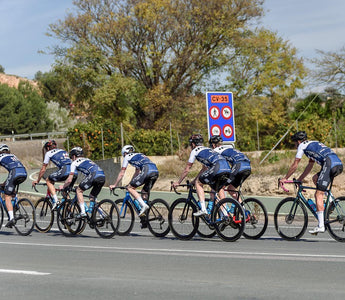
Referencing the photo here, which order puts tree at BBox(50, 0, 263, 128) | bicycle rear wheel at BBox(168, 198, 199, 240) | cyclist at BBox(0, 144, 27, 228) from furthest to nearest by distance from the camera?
tree at BBox(50, 0, 263, 128), cyclist at BBox(0, 144, 27, 228), bicycle rear wheel at BBox(168, 198, 199, 240)

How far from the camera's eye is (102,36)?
42.2 metres

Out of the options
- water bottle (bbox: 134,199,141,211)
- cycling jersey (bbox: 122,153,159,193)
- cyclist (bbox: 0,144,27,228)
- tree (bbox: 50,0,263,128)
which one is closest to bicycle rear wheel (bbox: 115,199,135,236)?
water bottle (bbox: 134,199,141,211)

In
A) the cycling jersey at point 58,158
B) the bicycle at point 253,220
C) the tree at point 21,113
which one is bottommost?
the bicycle at point 253,220

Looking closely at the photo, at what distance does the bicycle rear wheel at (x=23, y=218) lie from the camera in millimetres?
14186

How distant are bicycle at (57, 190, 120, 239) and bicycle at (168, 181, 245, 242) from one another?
1170mm

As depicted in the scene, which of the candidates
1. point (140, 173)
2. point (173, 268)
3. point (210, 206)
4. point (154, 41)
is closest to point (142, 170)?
point (140, 173)

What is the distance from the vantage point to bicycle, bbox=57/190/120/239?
13.2m

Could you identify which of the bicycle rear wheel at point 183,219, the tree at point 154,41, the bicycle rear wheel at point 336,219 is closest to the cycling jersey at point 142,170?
→ the bicycle rear wheel at point 183,219

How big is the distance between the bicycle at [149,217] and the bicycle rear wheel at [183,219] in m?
0.35

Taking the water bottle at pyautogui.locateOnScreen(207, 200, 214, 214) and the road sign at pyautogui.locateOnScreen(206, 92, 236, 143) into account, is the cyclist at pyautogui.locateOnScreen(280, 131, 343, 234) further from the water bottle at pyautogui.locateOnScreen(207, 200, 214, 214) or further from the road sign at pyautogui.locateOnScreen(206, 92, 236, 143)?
the road sign at pyautogui.locateOnScreen(206, 92, 236, 143)

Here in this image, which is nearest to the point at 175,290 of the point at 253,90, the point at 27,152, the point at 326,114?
the point at 326,114

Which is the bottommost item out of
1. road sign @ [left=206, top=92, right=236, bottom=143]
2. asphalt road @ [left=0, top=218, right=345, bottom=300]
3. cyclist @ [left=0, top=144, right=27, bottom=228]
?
asphalt road @ [left=0, top=218, right=345, bottom=300]

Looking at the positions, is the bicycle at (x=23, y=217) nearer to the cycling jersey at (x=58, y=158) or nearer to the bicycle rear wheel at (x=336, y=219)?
the cycling jersey at (x=58, y=158)

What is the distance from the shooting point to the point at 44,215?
47.6 ft
